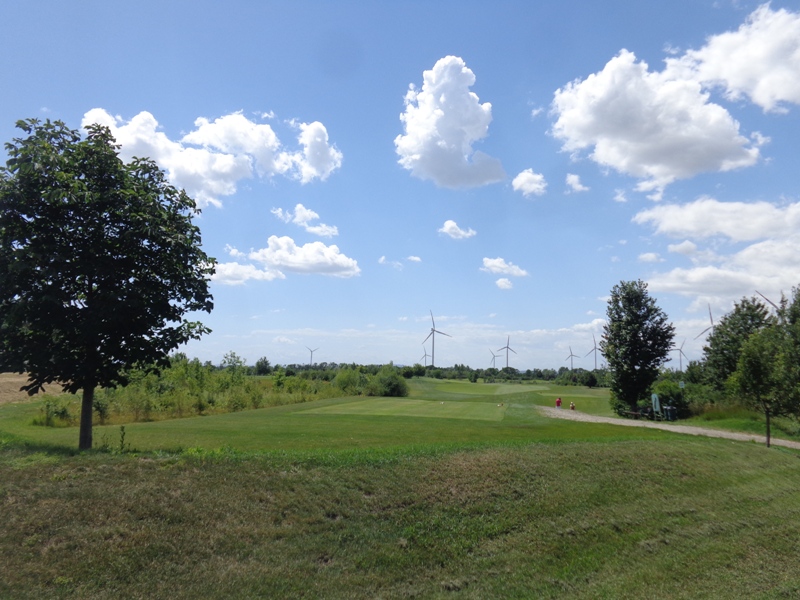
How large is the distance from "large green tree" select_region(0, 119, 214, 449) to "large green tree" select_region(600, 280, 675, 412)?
4599cm

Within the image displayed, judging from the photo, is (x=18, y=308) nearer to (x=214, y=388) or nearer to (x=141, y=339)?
(x=141, y=339)

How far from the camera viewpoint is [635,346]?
1991 inches

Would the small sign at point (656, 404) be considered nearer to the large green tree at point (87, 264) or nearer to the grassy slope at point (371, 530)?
the grassy slope at point (371, 530)

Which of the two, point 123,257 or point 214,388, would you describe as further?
point 214,388

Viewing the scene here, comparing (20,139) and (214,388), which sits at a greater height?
(20,139)

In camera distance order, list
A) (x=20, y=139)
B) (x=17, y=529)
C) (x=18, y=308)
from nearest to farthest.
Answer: (x=17, y=529), (x=18, y=308), (x=20, y=139)

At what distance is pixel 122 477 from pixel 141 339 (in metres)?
3.66

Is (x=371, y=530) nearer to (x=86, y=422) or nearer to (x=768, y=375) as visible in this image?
(x=86, y=422)

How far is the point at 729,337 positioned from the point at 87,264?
4816cm

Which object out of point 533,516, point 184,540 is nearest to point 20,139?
point 184,540

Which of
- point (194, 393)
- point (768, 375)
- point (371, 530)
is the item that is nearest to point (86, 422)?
point (371, 530)

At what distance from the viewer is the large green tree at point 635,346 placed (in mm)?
50531

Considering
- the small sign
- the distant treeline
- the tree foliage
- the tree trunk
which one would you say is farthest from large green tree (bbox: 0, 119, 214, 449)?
the small sign

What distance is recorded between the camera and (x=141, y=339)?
41.4 ft
